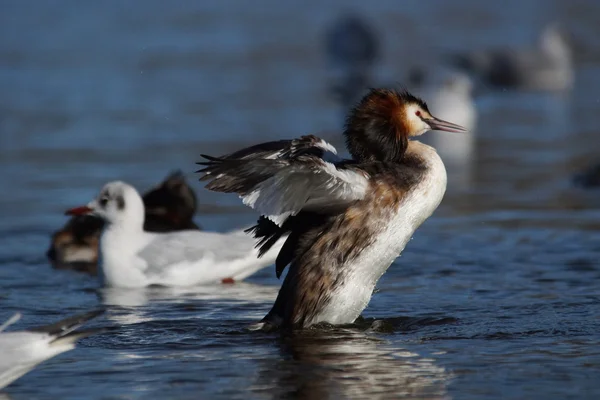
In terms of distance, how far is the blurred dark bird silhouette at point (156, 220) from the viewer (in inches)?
434

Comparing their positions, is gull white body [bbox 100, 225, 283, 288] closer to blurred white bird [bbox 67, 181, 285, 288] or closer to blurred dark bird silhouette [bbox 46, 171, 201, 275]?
blurred white bird [bbox 67, 181, 285, 288]

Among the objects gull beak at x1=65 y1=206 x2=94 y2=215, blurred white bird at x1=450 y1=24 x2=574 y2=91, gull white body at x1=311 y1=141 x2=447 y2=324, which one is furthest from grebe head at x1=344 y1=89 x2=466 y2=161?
blurred white bird at x1=450 y1=24 x2=574 y2=91

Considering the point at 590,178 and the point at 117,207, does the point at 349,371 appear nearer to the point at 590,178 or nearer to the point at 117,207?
the point at 117,207

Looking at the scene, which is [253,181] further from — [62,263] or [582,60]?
[582,60]

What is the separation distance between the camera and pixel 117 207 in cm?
1010

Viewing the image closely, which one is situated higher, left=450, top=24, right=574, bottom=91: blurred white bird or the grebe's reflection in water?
left=450, top=24, right=574, bottom=91: blurred white bird

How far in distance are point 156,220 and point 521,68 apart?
11.4m

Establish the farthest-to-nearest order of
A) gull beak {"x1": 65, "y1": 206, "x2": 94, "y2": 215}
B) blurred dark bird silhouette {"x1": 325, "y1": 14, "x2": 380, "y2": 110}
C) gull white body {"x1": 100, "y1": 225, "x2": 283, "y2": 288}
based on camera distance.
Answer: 1. blurred dark bird silhouette {"x1": 325, "y1": 14, "x2": 380, "y2": 110}
2. gull beak {"x1": 65, "y1": 206, "x2": 94, "y2": 215}
3. gull white body {"x1": 100, "y1": 225, "x2": 283, "y2": 288}

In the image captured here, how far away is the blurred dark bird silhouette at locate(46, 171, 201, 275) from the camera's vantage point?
1102 centimetres

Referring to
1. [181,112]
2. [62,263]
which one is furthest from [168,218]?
[181,112]

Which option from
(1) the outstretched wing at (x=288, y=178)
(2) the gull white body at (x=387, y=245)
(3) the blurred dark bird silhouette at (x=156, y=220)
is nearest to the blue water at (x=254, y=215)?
(2) the gull white body at (x=387, y=245)

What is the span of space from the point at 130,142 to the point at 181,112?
2.25 metres

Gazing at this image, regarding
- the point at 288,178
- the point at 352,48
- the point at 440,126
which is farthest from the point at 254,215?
the point at 352,48

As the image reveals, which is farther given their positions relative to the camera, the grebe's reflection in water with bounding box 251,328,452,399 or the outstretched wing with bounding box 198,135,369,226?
the outstretched wing with bounding box 198,135,369,226
